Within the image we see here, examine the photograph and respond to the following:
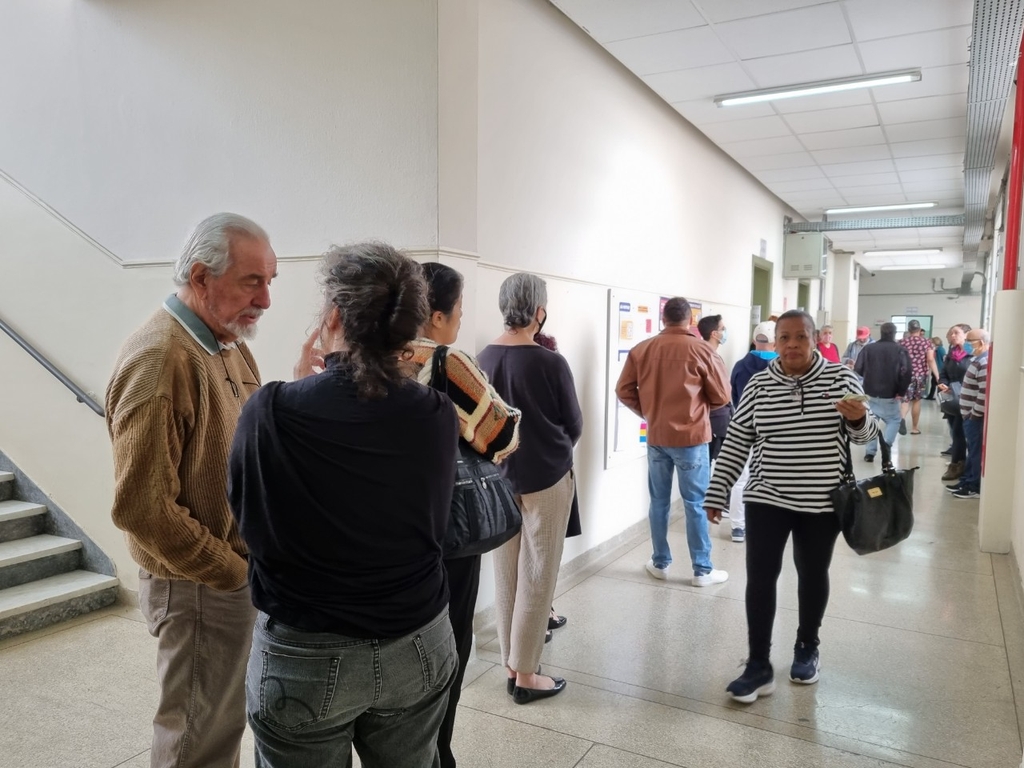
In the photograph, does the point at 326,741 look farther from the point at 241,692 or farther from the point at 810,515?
the point at 810,515

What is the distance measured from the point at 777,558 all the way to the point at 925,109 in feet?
13.7

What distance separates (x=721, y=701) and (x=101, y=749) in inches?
83.7

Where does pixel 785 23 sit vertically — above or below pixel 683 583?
above

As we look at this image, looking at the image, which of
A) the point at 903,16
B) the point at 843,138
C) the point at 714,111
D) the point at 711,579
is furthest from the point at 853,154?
the point at 711,579

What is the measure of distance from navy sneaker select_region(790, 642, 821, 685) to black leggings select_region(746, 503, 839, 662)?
0.15 meters

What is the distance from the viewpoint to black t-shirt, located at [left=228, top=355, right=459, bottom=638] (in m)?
1.16

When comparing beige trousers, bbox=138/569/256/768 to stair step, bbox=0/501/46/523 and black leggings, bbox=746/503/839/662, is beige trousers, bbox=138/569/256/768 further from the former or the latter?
stair step, bbox=0/501/46/523

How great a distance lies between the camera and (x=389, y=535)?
3.97ft

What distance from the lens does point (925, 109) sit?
17.2ft

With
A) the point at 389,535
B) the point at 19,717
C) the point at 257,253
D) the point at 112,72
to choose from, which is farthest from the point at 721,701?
the point at 112,72

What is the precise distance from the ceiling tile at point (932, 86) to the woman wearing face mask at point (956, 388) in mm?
2434

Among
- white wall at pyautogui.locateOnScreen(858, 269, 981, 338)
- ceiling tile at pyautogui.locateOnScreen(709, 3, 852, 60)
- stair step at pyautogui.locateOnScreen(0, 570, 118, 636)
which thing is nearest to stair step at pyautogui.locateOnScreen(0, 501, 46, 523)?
stair step at pyautogui.locateOnScreen(0, 570, 118, 636)

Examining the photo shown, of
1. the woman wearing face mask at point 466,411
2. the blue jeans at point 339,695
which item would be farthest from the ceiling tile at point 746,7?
the blue jeans at point 339,695

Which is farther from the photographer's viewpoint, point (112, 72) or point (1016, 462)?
point (1016, 462)
